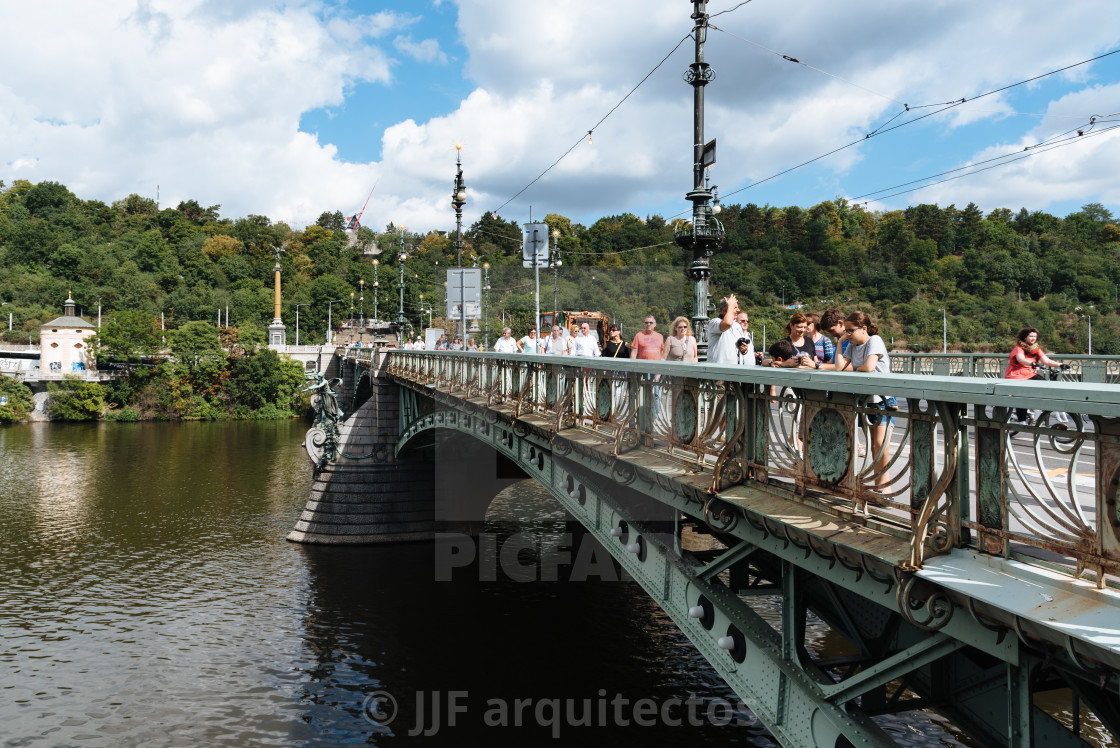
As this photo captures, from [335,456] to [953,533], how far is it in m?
25.0

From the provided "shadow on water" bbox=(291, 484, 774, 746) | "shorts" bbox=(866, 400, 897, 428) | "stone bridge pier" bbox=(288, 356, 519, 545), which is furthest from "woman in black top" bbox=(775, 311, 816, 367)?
"stone bridge pier" bbox=(288, 356, 519, 545)

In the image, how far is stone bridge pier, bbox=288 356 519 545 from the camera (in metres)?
25.8

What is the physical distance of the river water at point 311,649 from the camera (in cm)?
1377

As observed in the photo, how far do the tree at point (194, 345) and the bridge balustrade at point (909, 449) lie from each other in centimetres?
7300

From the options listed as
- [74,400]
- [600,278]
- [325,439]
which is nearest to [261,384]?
[74,400]

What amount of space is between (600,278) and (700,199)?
45.8 metres

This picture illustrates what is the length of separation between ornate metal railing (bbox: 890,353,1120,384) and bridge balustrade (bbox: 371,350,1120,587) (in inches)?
212

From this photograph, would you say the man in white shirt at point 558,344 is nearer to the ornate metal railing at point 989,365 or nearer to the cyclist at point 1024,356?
the ornate metal railing at point 989,365

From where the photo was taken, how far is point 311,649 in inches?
683

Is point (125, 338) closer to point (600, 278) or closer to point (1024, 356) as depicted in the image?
point (600, 278)

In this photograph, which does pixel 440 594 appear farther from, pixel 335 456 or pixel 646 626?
pixel 335 456

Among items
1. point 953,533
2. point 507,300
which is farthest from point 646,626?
point 507,300

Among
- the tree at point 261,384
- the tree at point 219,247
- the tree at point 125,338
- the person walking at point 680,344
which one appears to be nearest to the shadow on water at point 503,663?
the person walking at point 680,344

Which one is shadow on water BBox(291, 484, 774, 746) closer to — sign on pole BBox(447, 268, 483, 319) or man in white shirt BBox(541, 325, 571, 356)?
man in white shirt BBox(541, 325, 571, 356)
